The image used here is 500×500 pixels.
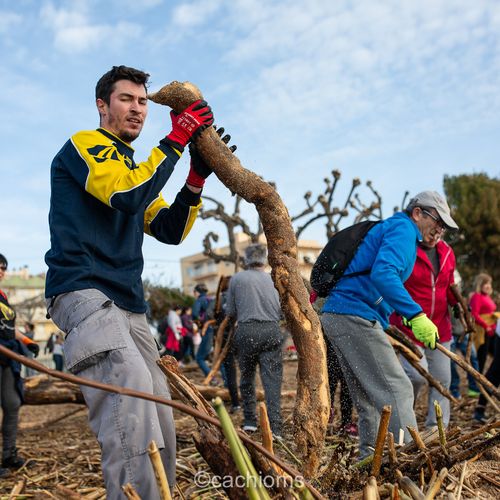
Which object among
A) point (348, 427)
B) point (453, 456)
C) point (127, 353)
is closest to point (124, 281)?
point (127, 353)

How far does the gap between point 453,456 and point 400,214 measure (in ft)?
5.92

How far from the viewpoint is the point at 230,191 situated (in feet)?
9.46

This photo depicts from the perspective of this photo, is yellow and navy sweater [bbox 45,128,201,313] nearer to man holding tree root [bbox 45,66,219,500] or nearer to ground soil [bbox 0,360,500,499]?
man holding tree root [bbox 45,66,219,500]

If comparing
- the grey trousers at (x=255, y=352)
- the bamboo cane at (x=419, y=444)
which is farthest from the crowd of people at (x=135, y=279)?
the grey trousers at (x=255, y=352)

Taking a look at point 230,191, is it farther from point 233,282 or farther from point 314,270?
point 233,282

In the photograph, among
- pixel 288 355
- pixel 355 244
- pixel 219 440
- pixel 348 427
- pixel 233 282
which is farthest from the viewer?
pixel 288 355

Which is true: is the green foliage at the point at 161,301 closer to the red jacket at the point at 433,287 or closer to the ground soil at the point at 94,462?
the ground soil at the point at 94,462

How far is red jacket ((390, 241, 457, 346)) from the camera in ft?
16.2

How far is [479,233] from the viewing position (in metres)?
31.9

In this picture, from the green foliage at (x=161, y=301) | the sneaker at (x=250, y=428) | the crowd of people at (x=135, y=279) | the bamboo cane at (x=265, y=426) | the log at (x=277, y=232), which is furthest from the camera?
the green foliage at (x=161, y=301)

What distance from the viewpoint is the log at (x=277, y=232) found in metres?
2.59

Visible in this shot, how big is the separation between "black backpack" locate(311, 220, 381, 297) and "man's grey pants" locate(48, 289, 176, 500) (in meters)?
1.76


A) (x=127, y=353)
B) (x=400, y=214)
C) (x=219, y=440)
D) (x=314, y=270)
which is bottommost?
(x=219, y=440)

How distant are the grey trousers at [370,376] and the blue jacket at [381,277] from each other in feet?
0.29
